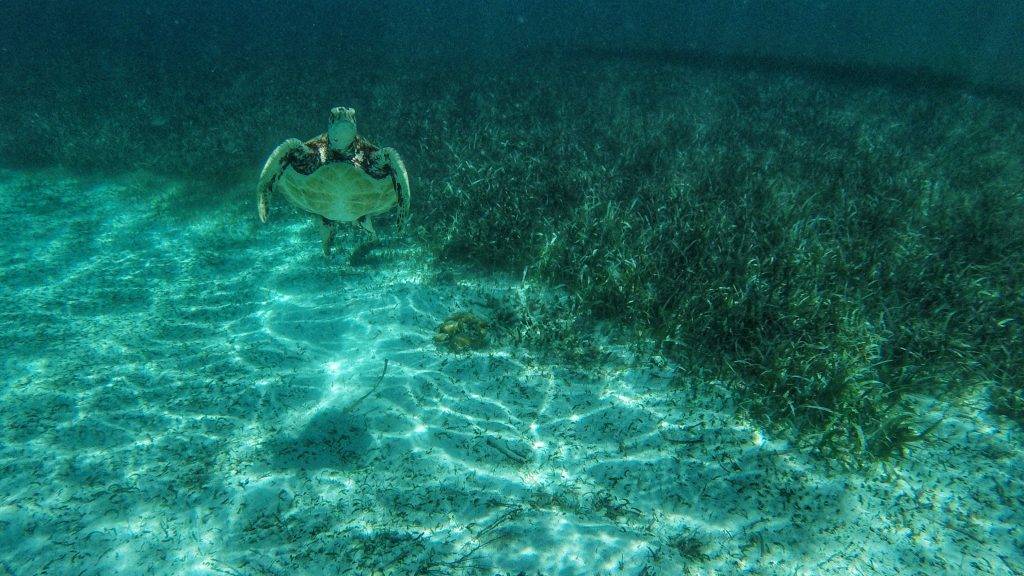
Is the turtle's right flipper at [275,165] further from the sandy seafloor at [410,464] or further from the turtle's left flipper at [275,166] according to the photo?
the sandy seafloor at [410,464]

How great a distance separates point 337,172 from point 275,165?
0.89 m

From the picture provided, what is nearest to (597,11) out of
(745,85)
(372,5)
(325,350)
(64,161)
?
(372,5)

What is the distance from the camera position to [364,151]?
543 cm

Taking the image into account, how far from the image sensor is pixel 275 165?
17.8 ft

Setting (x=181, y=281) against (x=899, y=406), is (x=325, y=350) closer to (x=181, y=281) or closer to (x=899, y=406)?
(x=181, y=281)

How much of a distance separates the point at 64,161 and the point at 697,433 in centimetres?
1733

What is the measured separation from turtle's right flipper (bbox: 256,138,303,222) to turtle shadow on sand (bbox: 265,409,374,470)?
9.29ft

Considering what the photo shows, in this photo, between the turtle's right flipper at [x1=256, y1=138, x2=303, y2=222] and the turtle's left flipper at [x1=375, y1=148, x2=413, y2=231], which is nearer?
the turtle's right flipper at [x1=256, y1=138, x2=303, y2=222]

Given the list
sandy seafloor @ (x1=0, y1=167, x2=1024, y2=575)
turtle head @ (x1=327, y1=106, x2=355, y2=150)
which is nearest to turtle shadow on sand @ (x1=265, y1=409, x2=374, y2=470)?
sandy seafloor @ (x1=0, y1=167, x2=1024, y2=575)

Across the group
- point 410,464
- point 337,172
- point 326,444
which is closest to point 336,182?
point 337,172

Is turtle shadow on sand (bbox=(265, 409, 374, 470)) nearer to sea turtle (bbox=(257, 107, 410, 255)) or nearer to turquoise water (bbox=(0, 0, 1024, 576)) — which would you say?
turquoise water (bbox=(0, 0, 1024, 576))

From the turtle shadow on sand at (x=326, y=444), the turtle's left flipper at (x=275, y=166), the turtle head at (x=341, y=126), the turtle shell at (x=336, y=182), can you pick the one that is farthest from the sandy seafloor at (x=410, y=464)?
the turtle head at (x=341, y=126)

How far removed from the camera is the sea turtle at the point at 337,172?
17.1 ft

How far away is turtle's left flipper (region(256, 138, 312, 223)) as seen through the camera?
17.5ft
